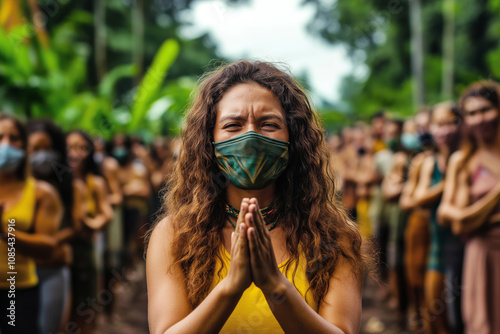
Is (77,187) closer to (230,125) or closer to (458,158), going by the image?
(458,158)

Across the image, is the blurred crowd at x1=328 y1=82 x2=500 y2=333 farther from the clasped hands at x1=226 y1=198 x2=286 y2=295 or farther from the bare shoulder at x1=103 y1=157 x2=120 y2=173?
the bare shoulder at x1=103 y1=157 x2=120 y2=173

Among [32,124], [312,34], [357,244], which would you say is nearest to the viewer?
[357,244]

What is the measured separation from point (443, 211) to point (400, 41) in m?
17.3

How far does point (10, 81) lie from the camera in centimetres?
800

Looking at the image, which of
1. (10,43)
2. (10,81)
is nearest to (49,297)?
(10,81)

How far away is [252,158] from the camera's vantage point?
6.15ft

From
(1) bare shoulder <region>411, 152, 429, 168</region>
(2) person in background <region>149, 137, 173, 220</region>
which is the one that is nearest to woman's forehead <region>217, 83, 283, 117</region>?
(1) bare shoulder <region>411, 152, 429, 168</region>

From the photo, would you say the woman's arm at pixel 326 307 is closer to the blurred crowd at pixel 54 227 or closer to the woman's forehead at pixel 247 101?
the woman's forehead at pixel 247 101

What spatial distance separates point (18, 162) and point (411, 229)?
397 centimetres

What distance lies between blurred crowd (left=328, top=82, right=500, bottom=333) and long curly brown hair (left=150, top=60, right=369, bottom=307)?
0.98ft

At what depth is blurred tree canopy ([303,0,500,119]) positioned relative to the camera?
17.8m

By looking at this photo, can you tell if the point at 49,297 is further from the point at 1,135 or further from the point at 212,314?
the point at 212,314

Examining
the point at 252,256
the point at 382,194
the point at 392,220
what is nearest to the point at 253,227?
the point at 252,256

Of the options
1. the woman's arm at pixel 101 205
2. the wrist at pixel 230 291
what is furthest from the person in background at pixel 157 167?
the wrist at pixel 230 291
